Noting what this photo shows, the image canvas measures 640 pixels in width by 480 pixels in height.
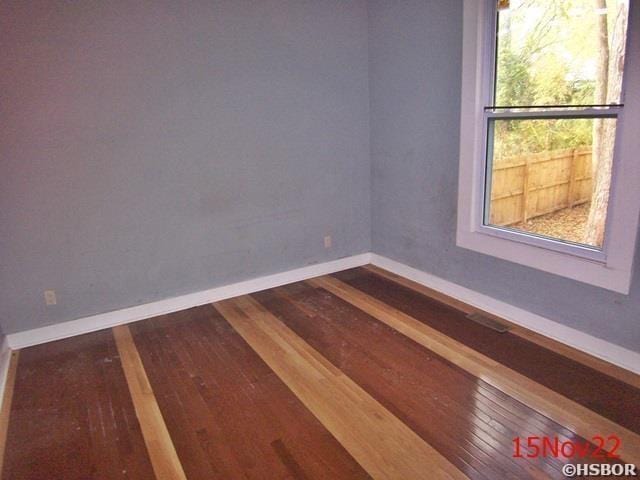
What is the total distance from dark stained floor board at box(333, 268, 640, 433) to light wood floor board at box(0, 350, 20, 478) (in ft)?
7.78

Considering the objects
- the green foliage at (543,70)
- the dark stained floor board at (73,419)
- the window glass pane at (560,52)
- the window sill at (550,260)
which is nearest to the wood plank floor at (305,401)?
the dark stained floor board at (73,419)

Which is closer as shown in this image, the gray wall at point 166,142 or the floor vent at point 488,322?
the gray wall at point 166,142

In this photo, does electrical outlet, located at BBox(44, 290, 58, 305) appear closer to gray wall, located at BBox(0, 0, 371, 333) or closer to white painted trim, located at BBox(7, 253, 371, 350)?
gray wall, located at BBox(0, 0, 371, 333)

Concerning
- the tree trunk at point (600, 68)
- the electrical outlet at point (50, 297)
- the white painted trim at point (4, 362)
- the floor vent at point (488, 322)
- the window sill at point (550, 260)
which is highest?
the tree trunk at point (600, 68)

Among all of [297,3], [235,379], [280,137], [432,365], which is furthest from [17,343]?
[297,3]

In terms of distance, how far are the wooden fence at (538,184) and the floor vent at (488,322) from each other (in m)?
0.64

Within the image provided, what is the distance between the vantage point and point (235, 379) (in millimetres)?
2361

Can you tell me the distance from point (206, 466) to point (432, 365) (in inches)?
50.8

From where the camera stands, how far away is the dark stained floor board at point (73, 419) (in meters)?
1.79

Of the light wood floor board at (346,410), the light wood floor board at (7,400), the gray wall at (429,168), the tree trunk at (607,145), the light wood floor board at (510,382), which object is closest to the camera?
the light wood floor board at (346,410)

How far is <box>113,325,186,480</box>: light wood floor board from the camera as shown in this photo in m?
1.76

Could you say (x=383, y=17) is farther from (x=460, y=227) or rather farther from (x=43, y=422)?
(x=43, y=422)

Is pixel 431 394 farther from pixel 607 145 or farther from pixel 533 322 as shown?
pixel 607 145

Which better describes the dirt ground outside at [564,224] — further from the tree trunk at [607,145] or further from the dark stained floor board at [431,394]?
the dark stained floor board at [431,394]
